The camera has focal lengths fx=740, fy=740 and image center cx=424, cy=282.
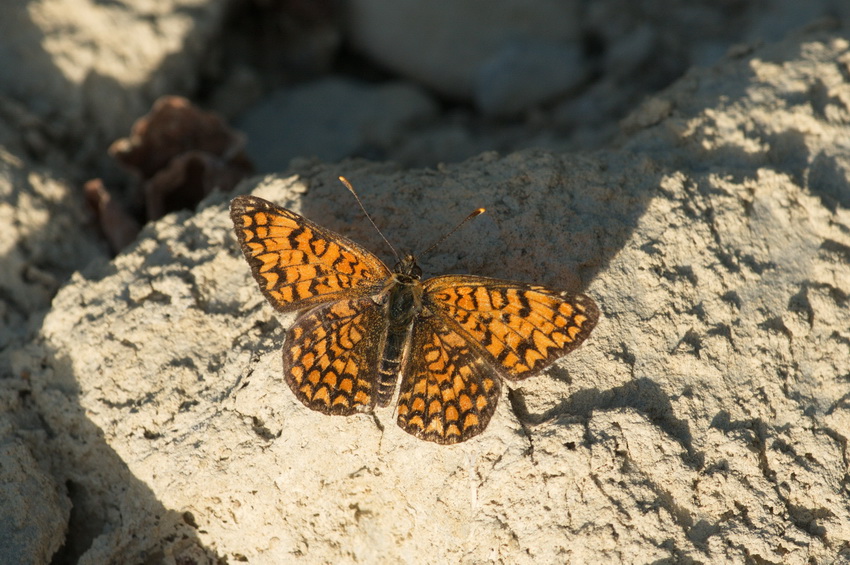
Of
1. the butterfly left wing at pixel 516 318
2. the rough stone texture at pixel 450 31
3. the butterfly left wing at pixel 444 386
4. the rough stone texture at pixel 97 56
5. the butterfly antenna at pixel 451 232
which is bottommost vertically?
the butterfly left wing at pixel 444 386

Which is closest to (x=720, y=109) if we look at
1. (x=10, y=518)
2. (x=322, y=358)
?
(x=322, y=358)

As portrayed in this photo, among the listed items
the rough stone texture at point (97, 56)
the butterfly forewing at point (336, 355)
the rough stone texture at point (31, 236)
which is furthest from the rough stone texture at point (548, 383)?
the rough stone texture at point (97, 56)

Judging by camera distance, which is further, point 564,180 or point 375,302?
point 564,180

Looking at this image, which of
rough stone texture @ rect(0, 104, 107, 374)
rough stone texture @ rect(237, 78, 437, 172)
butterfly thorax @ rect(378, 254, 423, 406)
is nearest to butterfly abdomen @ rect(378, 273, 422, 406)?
butterfly thorax @ rect(378, 254, 423, 406)

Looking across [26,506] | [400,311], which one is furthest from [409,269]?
[26,506]

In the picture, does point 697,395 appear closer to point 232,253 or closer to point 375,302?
point 375,302

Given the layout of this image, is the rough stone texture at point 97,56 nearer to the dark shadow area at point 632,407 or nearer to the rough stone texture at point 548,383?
the rough stone texture at point 548,383

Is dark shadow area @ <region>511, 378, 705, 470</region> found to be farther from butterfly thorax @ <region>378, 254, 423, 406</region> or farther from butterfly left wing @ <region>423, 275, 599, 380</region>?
butterfly thorax @ <region>378, 254, 423, 406</region>
